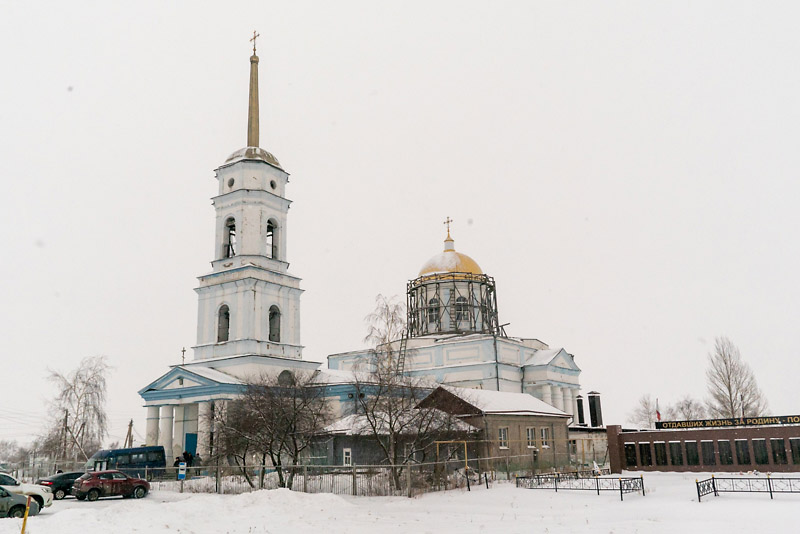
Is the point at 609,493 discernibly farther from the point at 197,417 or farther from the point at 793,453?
the point at 197,417

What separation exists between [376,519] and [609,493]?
11980 millimetres

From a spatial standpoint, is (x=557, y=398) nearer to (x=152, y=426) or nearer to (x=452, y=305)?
(x=452, y=305)

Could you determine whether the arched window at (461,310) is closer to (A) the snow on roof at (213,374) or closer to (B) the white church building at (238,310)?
(B) the white church building at (238,310)

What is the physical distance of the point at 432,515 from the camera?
20.7m

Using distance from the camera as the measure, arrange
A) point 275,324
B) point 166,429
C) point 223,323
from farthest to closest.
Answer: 1. point 275,324
2. point 223,323
3. point 166,429

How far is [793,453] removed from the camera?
37.6 m

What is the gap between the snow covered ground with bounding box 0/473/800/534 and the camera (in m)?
17.2

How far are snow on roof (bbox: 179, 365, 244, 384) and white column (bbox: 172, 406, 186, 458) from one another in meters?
3.41

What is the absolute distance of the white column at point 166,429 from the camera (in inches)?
1731

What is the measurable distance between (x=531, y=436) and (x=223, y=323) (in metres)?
22.5

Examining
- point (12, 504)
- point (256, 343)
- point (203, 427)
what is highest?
point (256, 343)

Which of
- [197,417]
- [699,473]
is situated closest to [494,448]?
[699,473]

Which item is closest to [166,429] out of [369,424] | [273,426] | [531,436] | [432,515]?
[273,426]

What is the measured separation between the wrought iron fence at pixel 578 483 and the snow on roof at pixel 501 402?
549 centimetres
